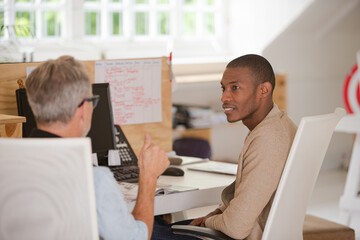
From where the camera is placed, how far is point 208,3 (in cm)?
566

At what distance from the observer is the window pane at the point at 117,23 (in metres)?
5.19

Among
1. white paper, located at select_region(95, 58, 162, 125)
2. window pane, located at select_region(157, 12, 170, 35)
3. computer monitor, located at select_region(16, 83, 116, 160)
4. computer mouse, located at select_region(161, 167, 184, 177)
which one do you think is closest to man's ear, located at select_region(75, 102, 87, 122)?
computer monitor, located at select_region(16, 83, 116, 160)

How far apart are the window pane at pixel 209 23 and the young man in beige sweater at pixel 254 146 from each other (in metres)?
3.75

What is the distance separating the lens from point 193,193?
84.6 inches

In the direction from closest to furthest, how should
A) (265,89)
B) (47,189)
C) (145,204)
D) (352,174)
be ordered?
1. (47,189)
2. (145,204)
3. (265,89)
4. (352,174)

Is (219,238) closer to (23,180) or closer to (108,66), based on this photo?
(23,180)

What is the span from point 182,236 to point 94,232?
0.80 metres

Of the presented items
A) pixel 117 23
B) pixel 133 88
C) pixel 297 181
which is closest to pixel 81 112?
pixel 297 181

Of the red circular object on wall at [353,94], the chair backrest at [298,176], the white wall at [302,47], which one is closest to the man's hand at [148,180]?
the chair backrest at [298,176]

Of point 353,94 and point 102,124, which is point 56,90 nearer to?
point 102,124

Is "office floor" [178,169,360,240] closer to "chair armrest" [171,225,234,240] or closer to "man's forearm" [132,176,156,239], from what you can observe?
"chair armrest" [171,225,234,240]

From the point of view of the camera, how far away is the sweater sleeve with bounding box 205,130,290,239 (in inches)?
69.6

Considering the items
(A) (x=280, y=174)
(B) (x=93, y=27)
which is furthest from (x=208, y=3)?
(A) (x=280, y=174)

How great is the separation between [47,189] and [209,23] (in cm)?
459
